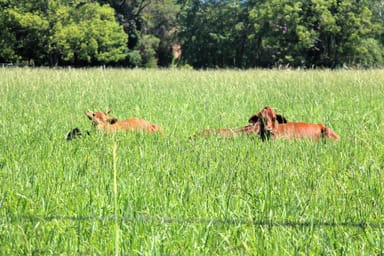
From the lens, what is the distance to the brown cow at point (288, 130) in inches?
234


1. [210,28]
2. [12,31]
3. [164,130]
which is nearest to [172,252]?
[164,130]

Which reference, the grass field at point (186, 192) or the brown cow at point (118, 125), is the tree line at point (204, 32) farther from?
the grass field at point (186, 192)

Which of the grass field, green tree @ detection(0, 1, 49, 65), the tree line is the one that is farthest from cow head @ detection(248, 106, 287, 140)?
green tree @ detection(0, 1, 49, 65)

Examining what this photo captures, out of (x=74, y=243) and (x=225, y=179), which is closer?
(x=74, y=243)

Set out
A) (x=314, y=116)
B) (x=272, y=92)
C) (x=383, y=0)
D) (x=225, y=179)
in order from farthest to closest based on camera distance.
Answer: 1. (x=383, y=0)
2. (x=272, y=92)
3. (x=314, y=116)
4. (x=225, y=179)

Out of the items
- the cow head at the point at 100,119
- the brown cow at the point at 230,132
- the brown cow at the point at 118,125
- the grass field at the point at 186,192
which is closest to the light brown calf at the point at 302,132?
the brown cow at the point at 230,132

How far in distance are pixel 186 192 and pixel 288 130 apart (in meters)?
3.04

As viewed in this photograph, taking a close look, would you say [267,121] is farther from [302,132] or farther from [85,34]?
[85,34]

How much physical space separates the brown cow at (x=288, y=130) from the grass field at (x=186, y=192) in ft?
1.13

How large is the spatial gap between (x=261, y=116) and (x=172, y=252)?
3800 millimetres

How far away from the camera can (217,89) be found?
11906 millimetres

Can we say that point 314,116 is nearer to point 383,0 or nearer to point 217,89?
point 217,89

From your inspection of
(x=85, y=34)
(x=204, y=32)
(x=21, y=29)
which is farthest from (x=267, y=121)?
(x=204, y=32)

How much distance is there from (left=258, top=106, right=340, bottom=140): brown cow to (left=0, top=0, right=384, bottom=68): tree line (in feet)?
→ 84.7
